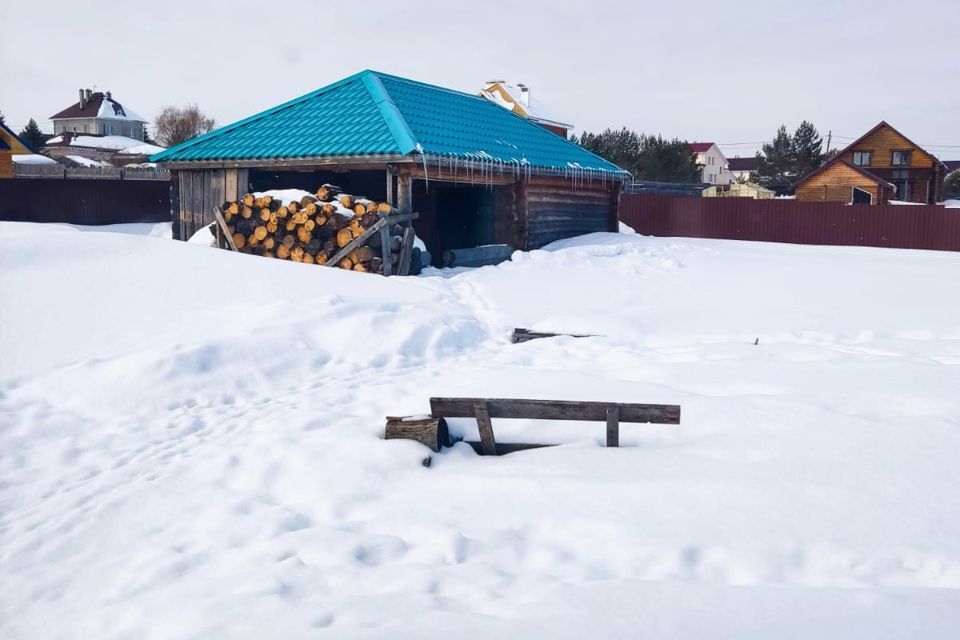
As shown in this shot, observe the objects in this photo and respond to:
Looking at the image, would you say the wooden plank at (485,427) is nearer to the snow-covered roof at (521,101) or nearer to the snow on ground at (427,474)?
the snow on ground at (427,474)

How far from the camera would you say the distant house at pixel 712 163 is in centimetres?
6938

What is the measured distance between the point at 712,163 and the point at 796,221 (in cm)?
5238

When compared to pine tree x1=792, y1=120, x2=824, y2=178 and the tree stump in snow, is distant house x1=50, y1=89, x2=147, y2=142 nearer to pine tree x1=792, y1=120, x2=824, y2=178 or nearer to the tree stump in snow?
pine tree x1=792, y1=120, x2=824, y2=178

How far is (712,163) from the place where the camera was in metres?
72.3

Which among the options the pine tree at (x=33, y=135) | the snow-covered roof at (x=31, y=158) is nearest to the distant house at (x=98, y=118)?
the pine tree at (x=33, y=135)

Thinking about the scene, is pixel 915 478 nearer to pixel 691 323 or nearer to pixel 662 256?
pixel 691 323

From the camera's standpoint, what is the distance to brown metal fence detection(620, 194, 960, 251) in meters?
21.7

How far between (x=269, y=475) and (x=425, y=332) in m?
3.57

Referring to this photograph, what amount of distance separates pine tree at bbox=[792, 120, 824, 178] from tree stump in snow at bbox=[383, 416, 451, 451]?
52.3m

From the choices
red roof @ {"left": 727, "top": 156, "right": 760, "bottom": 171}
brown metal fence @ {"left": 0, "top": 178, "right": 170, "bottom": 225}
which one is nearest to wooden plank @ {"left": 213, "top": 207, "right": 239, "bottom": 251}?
brown metal fence @ {"left": 0, "top": 178, "right": 170, "bottom": 225}

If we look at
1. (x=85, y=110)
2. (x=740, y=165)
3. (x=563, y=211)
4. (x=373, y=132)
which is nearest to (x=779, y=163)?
(x=740, y=165)

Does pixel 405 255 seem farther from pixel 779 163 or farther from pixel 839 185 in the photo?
pixel 779 163

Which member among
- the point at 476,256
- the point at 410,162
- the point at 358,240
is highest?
the point at 410,162

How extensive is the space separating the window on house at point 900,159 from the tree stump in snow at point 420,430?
4845 cm
